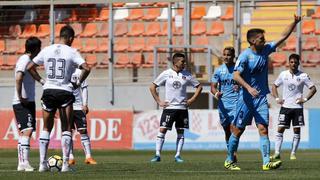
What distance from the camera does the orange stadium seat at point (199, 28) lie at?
113 ft

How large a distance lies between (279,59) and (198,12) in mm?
4267

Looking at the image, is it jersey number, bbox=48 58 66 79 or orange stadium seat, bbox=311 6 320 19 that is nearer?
jersey number, bbox=48 58 66 79

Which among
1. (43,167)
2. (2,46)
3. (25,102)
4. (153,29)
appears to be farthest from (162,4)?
(43,167)

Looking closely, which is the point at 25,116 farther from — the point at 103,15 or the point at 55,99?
the point at 103,15

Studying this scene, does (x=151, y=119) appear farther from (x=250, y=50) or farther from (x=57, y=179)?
(x=57, y=179)

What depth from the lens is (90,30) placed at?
114ft

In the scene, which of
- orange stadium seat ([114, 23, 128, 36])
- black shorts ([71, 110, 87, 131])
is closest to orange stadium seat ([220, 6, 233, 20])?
orange stadium seat ([114, 23, 128, 36])

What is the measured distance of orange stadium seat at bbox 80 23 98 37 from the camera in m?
34.5

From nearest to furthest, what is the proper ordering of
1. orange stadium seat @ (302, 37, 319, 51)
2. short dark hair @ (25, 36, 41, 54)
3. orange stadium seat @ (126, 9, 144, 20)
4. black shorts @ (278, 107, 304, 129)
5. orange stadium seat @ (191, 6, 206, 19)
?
short dark hair @ (25, 36, 41, 54)
black shorts @ (278, 107, 304, 129)
orange stadium seat @ (302, 37, 319, 51)
orange stadium seat @ (191, 6, 206, 19)
orange stadium seat @ (126, 9, 144, 20)

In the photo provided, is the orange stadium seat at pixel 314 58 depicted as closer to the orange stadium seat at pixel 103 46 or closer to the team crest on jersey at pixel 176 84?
the orange stadium seat at pixel 103 46

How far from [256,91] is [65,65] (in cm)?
311

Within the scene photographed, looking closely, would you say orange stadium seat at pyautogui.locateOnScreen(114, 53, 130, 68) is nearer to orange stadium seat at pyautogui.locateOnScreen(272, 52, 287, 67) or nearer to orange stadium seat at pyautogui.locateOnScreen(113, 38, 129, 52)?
orange stadium seat at pyautogui.locateOnScreen(113, 38, 129, 52)

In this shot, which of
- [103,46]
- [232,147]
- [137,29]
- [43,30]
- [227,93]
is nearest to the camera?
[232,147]

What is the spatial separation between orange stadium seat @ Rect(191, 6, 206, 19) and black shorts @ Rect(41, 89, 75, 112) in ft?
65.3
